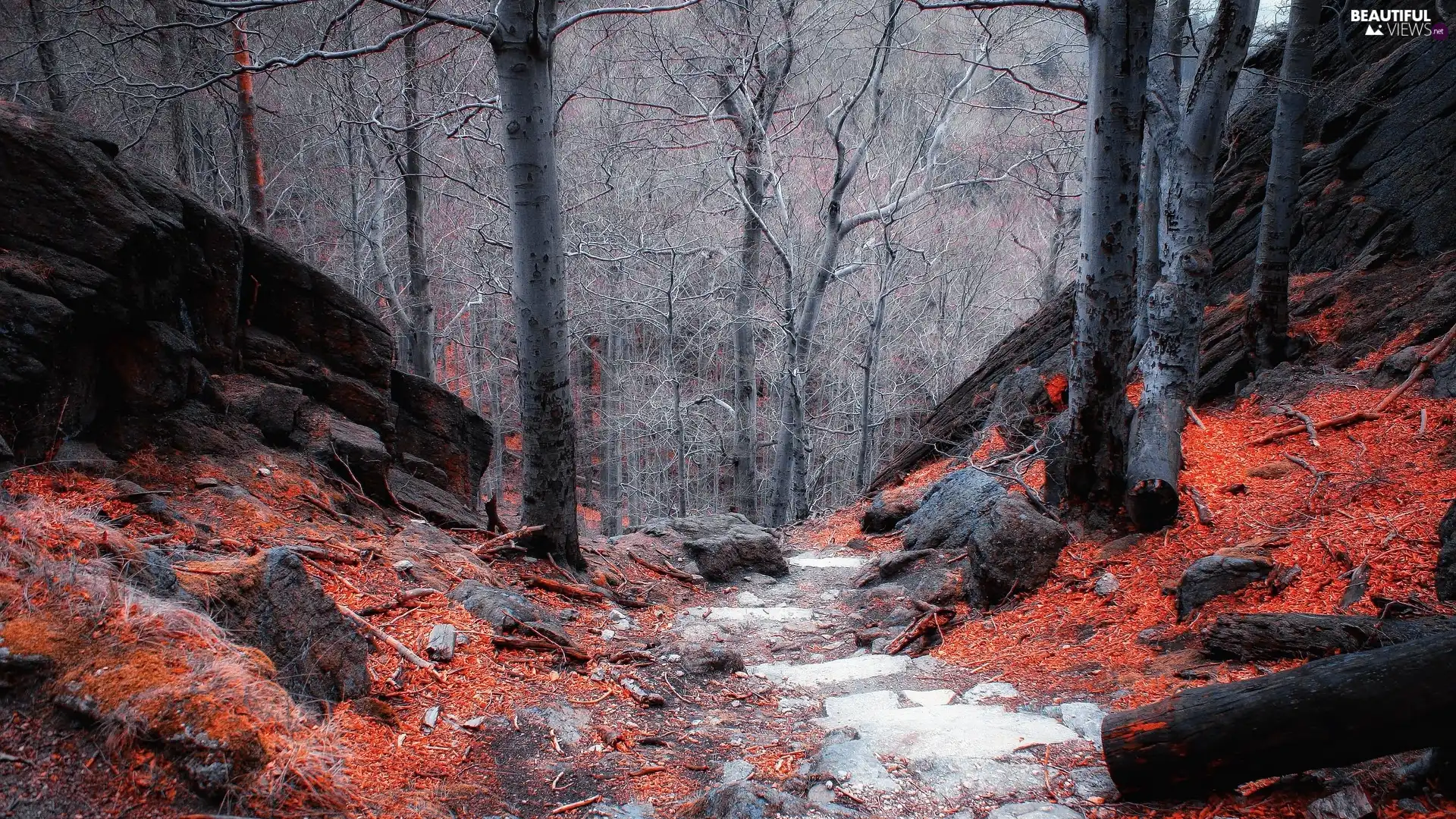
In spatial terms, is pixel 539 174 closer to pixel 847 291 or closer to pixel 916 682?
pixel 916 682

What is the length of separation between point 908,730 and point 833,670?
58.6 inches

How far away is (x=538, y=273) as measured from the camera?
624 centimetres

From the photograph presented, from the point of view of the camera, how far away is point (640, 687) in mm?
4496

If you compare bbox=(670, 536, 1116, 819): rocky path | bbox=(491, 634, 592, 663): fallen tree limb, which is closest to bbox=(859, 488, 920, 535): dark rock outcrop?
bbox=(670, 536, 1116, 819): rocky path

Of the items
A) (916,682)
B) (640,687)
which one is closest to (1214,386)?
(916,682)

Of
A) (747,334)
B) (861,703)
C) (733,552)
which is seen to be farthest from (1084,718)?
(747,334)

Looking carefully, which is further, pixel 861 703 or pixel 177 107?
pixel 177 107

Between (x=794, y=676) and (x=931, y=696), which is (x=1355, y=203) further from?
(x=794, y=676)

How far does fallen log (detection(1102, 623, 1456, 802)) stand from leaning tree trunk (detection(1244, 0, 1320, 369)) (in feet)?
21.6

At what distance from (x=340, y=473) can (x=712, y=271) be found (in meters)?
14.8

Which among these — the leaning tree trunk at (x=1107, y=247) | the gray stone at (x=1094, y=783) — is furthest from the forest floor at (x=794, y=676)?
the leaning tree trunk at (x=1107, y=247)

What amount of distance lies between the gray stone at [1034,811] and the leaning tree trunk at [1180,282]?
138 inches

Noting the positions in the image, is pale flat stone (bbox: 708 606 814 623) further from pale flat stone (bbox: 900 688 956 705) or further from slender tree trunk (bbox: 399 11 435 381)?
slender tree trunk (bbox: 399 11 435 381)

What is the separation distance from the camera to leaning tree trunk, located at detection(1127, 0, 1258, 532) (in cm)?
579
